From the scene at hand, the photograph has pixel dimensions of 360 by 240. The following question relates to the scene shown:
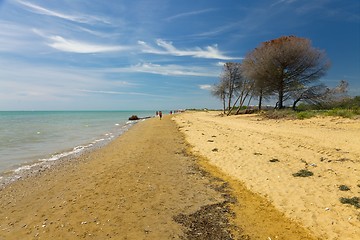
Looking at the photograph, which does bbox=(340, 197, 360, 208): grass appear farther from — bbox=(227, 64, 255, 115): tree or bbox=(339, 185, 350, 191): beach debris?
bbox=(227, 64, 255, 115): tree

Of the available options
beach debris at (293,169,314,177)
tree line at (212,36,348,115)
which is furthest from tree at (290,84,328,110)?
beach debris at (293,169,314,177)

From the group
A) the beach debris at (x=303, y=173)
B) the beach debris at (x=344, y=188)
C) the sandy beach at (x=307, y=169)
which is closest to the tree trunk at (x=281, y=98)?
the sandy beach at (x=307, y=169)

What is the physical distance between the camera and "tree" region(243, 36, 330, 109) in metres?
32.0

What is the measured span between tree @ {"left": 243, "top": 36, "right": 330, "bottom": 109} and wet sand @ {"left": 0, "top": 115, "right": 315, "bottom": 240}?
27.5m

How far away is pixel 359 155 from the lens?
34.1ft

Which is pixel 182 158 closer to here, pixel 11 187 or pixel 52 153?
pixel 11 187

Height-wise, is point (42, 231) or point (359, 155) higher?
point (359, 155)

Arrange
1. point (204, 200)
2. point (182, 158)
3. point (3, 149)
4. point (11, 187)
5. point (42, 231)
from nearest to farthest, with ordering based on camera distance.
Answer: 1. point (42, 231)
2. point (204, 200)
3. point (11, 187)
4. point (182, 158)
5. point (3, 149)

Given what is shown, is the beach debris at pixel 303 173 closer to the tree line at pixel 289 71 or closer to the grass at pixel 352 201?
the grass at pixel 352 201

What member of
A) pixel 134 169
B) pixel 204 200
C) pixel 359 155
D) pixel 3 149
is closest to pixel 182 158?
pixel 134 169

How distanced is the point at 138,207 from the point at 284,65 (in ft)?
106

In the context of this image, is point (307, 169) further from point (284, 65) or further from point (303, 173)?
point (284, 65)

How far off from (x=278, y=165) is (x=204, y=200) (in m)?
4.13

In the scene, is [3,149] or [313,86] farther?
[313,86]
